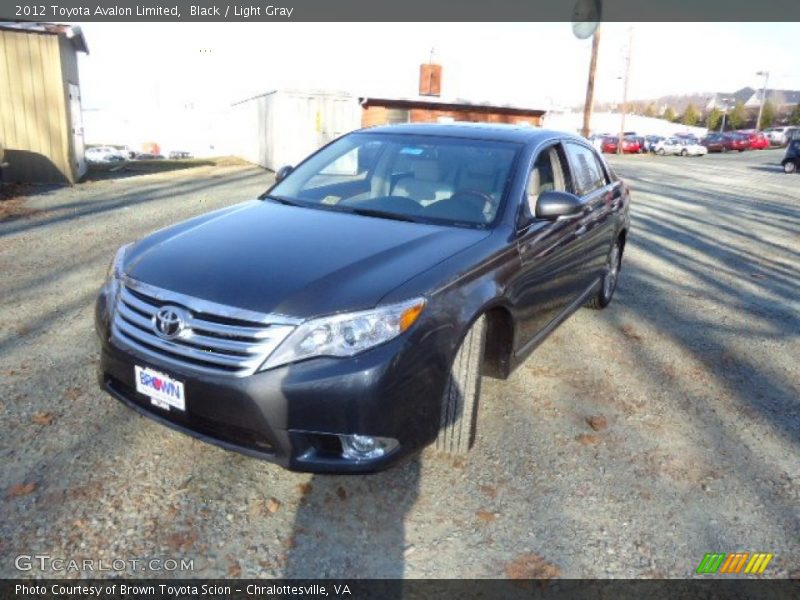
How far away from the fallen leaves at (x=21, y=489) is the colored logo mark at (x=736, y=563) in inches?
114

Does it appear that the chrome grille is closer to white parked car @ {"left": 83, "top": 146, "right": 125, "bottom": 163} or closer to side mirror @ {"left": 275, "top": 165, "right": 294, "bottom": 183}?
side mirror @ {"left": 275, "top": 165, "right": 294, "bottom": 183}

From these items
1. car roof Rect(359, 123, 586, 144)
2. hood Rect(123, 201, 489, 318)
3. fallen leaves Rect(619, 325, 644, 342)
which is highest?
car roof Rect(359, 123, 586, 144)

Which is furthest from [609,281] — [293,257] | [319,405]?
[319,405]

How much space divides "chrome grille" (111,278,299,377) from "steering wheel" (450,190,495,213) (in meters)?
1.53

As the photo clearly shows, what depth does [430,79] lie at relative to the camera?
95.1 feet

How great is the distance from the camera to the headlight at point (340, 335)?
2.44m

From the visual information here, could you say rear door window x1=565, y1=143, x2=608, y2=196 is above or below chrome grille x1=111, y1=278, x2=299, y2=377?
above

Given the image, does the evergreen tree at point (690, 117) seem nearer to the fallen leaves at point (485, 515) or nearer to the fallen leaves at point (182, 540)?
the fallen leaves at point (485, 515)

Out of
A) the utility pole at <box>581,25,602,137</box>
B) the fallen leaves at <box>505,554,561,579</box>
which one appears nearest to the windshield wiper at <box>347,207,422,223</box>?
the fallen leaves at <box>505,554,561,579</box>

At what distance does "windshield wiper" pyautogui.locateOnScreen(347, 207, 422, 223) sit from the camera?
348 cm

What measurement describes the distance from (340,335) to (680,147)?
47.6m

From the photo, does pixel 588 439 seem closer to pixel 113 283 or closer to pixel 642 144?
pixel 113 283

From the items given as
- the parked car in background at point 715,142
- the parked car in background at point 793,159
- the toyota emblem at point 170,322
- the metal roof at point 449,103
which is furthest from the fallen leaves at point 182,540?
the parked car in background at point 715,142

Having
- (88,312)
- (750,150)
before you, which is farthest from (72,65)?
(750,150)
